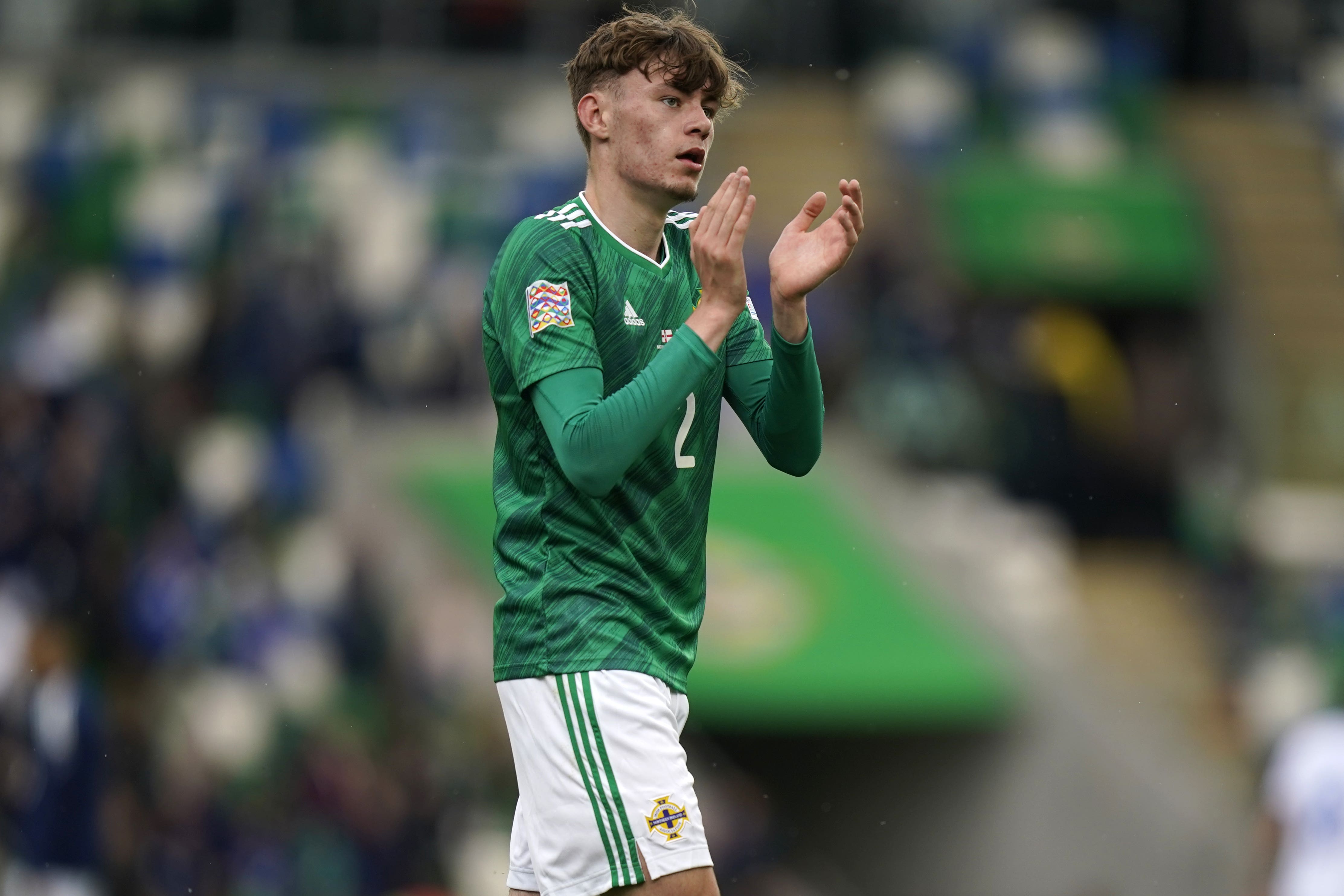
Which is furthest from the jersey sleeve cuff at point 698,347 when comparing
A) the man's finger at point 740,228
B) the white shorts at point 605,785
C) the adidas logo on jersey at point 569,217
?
the white shorts at point 605,785

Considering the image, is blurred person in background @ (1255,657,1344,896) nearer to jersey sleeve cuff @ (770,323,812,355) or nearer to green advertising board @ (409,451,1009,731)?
jersey sleeve cuff @ (770,323,812,355)

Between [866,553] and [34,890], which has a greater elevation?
[866,553]

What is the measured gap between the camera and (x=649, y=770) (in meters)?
3.69

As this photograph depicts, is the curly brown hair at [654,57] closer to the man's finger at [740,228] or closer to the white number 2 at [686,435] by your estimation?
the man's finger at [740,228]

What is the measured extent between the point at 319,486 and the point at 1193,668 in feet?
21.5

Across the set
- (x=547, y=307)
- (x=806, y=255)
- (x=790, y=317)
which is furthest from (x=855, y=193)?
(x=547, y=307)

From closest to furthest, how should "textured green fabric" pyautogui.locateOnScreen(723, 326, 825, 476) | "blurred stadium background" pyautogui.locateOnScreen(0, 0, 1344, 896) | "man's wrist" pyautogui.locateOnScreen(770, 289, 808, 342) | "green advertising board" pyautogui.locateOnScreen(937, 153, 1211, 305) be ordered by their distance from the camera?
"man's wrist" pyautogui.locateOnScreen(770, 289, 808, 342) → "textured green fabric" pyautogui.locateOnScreen(723, 326, 825, 476) → "blurred stadium background" pyautogui.locateOnScreen(0, 0, 1344, 896) → "green advertising board" pyautogui.locateOnScreen(937, 153, 1211, 305)

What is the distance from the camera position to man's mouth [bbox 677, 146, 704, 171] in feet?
12.7

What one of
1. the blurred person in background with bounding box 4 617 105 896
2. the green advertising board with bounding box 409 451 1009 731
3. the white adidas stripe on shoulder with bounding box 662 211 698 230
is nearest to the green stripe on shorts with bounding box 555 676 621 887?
the white adidas stripe on shoulder with bounding box 662 211 698 230

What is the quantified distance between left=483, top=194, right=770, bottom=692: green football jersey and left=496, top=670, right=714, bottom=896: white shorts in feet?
0.16

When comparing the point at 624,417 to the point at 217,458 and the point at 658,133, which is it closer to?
the point at 658,133

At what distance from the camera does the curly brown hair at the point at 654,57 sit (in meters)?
3.86

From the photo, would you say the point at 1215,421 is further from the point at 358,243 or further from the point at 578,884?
the point at 578,884

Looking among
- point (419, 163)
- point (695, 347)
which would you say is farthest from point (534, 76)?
point (695, 347)
